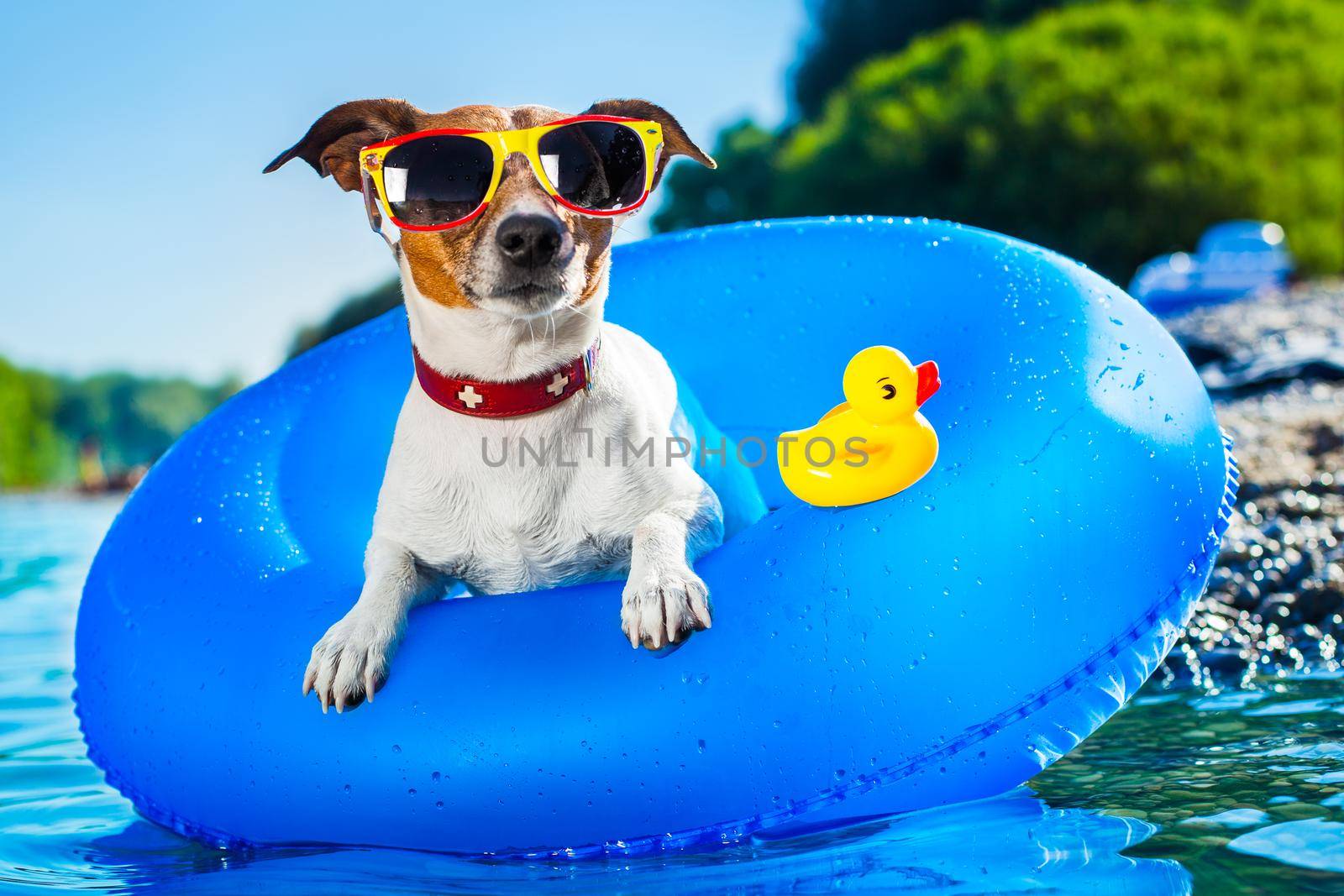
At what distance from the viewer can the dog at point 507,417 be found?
2.33m

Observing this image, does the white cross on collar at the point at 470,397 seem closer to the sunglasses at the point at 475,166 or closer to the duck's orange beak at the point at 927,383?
the sunglasses at the point at 475,166

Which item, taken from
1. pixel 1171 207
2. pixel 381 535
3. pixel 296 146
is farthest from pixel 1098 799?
pixel 1171 207

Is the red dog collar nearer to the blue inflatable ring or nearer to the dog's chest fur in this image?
the dog's chest fur

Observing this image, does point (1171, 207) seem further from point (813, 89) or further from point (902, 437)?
point (813, 89)

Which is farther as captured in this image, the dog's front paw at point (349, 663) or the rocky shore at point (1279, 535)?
the rocky shore at point (1279, 535)

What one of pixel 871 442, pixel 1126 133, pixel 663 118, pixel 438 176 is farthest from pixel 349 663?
pixel 1126 133

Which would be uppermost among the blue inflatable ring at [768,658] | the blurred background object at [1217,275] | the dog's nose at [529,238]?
the blurred background object at [1217,275]

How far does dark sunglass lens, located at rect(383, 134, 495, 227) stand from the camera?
2.30 m

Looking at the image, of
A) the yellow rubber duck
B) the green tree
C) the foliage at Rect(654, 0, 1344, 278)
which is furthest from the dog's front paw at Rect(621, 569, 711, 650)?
the green tree

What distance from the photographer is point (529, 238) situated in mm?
2264

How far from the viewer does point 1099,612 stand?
233cm

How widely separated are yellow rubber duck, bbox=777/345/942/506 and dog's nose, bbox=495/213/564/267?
61cm

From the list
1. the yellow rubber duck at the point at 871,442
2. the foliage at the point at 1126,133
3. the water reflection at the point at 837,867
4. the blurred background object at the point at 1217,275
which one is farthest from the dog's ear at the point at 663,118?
the foliage at the point at 1126,133

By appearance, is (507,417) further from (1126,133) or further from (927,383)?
(1126,133)
